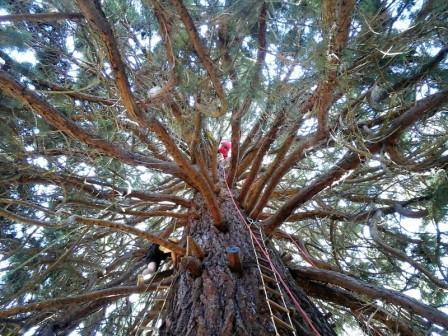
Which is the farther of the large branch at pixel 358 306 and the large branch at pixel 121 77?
the large branch at pixel 358 306

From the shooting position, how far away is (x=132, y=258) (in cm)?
322

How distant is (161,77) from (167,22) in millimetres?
381

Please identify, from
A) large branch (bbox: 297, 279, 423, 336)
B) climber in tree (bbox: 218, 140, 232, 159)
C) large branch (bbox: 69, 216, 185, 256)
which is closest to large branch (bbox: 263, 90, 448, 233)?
large branch (bbox: 297, 279, 423, 336)

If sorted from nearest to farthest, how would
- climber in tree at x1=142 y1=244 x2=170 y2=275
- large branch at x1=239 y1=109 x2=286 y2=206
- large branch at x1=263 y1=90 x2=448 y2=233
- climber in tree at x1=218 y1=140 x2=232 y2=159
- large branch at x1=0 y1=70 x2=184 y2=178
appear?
large branch at x1=0 y1=70 x2=184 y2=178 → large branch at x1=263 y1=90 x2=448 y2=233 → large branch at x1=239 y1=109 x2=286 y2=206 → climber in tree at x1=142 y1=244 x2=170 y2=275 → climber in tree at x1=218 y1=140 x2=232 y2=159

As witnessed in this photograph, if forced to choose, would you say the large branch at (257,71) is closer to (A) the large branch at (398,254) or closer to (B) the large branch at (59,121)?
(B) the large branch at (59,121)

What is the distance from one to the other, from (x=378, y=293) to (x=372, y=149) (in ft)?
2.60

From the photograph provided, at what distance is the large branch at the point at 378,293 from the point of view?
1839 mm

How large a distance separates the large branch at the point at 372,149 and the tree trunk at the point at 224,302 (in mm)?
334

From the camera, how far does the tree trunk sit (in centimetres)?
161

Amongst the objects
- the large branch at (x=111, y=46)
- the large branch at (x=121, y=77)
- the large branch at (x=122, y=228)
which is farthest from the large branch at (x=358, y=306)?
the large branch at (x=111, y=46)

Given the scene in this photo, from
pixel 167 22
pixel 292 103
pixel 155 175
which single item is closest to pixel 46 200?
pixel 155 175

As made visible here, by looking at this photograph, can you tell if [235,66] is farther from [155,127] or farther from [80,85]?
[80,85]

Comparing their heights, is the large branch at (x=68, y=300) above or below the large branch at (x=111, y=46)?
below

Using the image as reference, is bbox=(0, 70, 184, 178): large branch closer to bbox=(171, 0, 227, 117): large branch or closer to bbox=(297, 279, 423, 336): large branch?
bbox=(171, 0, 227, 117): large branch
